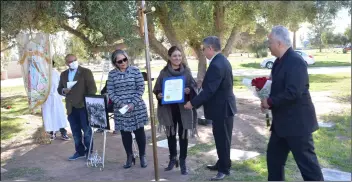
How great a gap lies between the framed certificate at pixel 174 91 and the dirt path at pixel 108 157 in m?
1.02

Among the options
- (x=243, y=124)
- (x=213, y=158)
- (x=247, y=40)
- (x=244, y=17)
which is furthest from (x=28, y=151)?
(x=247, y=40)

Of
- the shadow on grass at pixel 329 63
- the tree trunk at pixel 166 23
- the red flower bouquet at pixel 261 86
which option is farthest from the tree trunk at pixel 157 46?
the shadow on grass at pixel 329 63

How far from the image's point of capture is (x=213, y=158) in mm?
5727

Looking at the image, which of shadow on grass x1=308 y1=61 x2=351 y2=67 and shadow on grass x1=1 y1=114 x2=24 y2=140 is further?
shadow on grass x1=308 y1=61 x2=351 y2=67

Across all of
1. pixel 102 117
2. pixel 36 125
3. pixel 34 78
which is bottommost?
pixel 36 125

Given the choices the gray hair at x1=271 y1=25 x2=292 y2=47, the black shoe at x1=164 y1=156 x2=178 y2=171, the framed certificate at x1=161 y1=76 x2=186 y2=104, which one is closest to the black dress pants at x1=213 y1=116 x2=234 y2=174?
the framed certificate at x1=161 y1=76 x2=186 y2=104

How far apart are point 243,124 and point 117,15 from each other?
3.94m

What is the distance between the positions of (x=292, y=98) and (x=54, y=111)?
5755 millimetres

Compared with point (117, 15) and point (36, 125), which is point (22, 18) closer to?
point (117, 15)

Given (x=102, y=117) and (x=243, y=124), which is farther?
(x=243, y=124)

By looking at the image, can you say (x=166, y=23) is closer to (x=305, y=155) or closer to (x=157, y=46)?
(x=157, y=46)

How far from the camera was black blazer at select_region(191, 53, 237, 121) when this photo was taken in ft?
13.9

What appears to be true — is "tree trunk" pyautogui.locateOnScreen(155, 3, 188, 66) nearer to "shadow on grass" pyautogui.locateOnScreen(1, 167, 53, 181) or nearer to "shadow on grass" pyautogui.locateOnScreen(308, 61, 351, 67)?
"shadow on grass" pyautogui.locateOnScreen(1, 167, 53, 181)

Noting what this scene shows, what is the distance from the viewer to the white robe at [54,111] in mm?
7620
